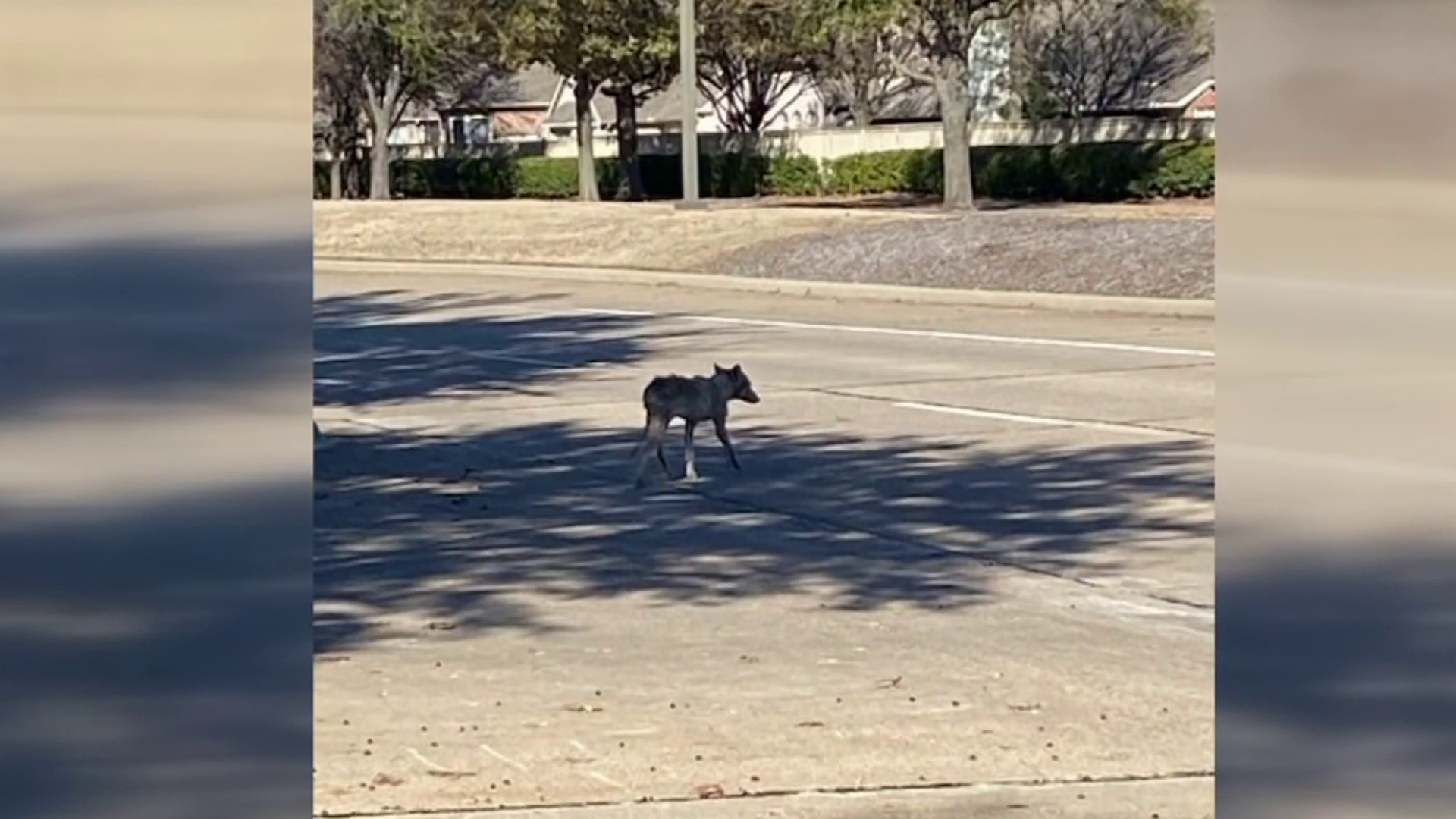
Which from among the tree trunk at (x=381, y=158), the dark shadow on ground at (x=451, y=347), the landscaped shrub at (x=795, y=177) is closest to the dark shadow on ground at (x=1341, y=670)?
the dark shadow on ground at (x=451, y=347)

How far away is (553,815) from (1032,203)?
133 feet

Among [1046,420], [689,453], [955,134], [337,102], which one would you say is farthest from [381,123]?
[689,453]

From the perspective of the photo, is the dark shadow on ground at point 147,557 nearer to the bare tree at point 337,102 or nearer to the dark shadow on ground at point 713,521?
the dark shadow on ground at point 713,521

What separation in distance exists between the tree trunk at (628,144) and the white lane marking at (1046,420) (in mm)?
39671

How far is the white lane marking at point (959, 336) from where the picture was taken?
20.1 m

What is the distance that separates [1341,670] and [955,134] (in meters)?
40.8

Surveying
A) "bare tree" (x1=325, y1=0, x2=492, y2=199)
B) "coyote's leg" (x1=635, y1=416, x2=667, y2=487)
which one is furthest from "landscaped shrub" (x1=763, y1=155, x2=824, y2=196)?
"coyote's leg" (x1=635, y1=416, x2=667, y2=487)

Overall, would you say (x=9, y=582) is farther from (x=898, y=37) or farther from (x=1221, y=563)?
(x=898, y=37)

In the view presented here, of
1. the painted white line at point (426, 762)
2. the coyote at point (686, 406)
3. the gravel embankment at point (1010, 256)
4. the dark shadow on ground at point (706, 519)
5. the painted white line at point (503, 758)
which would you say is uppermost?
the gravel embankment at point (1010, 256)

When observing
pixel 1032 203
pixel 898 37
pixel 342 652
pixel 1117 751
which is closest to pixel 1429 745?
pixel 1117 751

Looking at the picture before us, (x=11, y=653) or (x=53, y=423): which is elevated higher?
(x=53, y=423)

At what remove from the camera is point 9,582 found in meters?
2.73

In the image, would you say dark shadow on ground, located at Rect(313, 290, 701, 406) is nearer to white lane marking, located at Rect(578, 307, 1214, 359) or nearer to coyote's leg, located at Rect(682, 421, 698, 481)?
white lane marking, located at Rect(578, 307, 1214, 359)

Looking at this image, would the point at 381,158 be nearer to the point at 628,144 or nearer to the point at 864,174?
the point at 628,144
